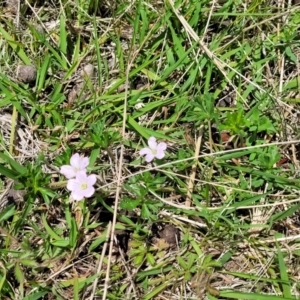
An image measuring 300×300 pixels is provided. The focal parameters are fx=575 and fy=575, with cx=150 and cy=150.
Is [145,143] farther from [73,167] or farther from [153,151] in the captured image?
[73,167]

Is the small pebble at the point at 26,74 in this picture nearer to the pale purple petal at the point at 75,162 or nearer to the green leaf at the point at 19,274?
the pale purple petal at the point at 75,162

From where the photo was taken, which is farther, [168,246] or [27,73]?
[27,73]

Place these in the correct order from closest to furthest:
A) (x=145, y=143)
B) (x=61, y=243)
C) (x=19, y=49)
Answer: (x=61, y=243)
(x=145, y=143)
(x=19, y=49)

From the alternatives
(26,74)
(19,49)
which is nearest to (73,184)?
(26,74)

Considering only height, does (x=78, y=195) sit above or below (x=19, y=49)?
below

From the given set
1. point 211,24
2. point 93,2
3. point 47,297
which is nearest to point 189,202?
point 47,297

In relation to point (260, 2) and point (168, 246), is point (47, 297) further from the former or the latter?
point (260, 2)
